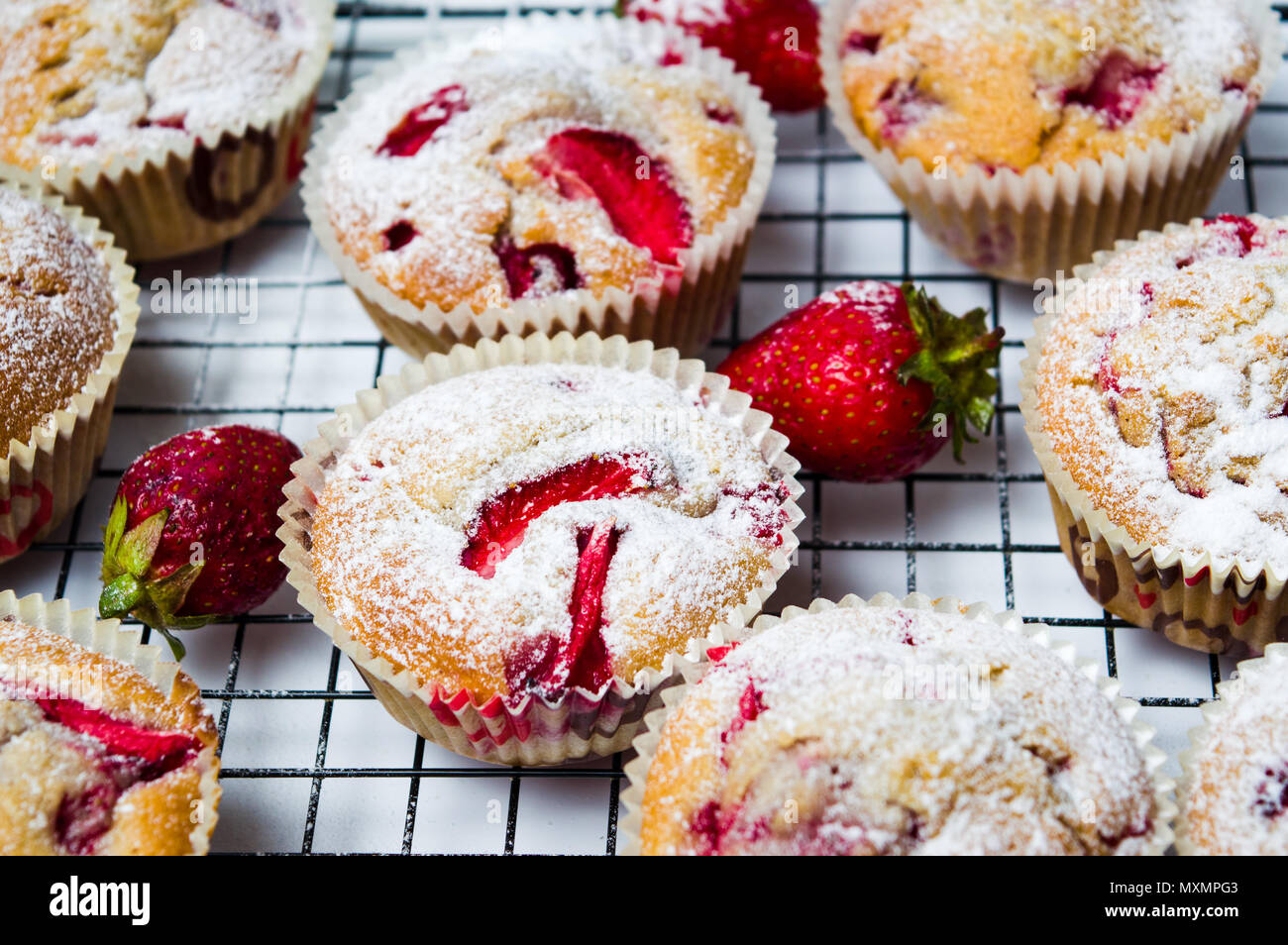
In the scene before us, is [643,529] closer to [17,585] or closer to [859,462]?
[859,462]

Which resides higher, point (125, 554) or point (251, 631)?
point (125, 554)

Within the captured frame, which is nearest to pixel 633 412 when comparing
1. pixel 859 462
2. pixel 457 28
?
pixel 859 462

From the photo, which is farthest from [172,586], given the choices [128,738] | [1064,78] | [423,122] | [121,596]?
[1064,78]

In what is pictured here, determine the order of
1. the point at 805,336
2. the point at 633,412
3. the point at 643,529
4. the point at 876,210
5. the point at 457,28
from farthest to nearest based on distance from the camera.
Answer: the point at 457,28
the point at 876,210
the point at 805,336
the point at 633,412
the point at 643,529

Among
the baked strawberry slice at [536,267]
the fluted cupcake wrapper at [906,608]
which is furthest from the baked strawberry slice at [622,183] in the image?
the fluted cupcake wrapper at [906,608]

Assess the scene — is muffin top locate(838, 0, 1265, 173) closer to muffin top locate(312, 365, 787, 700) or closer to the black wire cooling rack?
the black wire cooling rack

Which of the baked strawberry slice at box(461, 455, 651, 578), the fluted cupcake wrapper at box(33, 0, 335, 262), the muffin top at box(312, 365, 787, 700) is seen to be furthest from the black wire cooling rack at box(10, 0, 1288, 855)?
the baked strawberry slice at box(461, 455, 651, 578)
